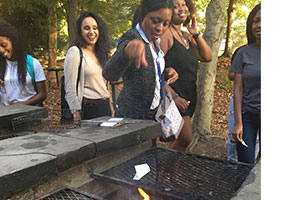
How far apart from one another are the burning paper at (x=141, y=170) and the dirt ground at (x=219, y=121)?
3.79 ft

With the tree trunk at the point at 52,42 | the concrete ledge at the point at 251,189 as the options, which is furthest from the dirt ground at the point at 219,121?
the tree trunk at the point at 52,42

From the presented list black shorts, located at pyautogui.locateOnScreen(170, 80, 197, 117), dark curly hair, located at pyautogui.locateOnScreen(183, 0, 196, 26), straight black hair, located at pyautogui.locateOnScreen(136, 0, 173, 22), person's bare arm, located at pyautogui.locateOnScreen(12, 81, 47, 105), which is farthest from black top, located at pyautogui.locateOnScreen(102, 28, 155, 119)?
person's bare arm, located at pyautogui.locateOnScreen(12, 81, 47, 105)

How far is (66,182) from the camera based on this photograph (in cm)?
147

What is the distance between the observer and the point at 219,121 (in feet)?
11.3

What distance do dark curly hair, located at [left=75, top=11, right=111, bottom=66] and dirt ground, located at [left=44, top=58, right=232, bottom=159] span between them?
27.2 inches

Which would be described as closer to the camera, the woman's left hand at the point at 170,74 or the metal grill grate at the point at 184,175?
the metal grill grate at the point at 184,175

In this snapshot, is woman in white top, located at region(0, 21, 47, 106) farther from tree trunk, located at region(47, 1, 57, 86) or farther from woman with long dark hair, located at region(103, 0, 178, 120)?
tree trunk, located at region(47, 1, 57, 86)

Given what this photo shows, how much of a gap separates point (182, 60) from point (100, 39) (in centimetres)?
90

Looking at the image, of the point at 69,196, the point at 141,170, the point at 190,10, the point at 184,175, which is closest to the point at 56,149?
the point at 69,196

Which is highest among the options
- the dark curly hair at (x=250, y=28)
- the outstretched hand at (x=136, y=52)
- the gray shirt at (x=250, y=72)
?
the dark curly hair at (x=250, y=28)

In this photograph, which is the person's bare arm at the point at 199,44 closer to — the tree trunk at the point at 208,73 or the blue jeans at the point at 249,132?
the tree trunk at the point at 208,73

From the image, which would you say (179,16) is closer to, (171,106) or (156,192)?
(171,106)

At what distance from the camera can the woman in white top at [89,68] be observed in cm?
254
